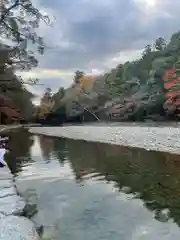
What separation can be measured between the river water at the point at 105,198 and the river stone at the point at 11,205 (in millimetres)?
580

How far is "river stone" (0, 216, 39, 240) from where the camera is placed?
4820 mm

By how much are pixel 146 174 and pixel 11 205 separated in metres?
6.11

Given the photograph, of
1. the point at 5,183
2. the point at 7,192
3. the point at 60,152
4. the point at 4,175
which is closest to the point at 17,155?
the point at 60,152

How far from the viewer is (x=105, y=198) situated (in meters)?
8.52

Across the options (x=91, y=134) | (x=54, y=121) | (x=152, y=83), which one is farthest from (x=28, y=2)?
(x=54, y=121)

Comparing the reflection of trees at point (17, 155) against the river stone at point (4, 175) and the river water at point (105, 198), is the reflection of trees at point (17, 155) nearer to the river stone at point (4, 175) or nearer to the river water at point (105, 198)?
the river water at point (105, 198)

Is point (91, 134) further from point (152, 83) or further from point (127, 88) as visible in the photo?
point (127, 88)

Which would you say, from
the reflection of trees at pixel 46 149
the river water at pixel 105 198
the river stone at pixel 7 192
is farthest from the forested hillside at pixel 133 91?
the river stone at pixel 7 192

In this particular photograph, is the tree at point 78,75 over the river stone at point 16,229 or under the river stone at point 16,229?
over

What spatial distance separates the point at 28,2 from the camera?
12.4 m

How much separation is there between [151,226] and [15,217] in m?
2.46

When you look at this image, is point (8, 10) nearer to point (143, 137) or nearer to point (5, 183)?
point (5, 183)

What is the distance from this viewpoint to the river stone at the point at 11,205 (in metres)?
5.97

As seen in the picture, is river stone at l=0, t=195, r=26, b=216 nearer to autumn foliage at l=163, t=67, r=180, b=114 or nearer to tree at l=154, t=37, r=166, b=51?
autumn foliage at l=163, t=67, r=180, b=114
